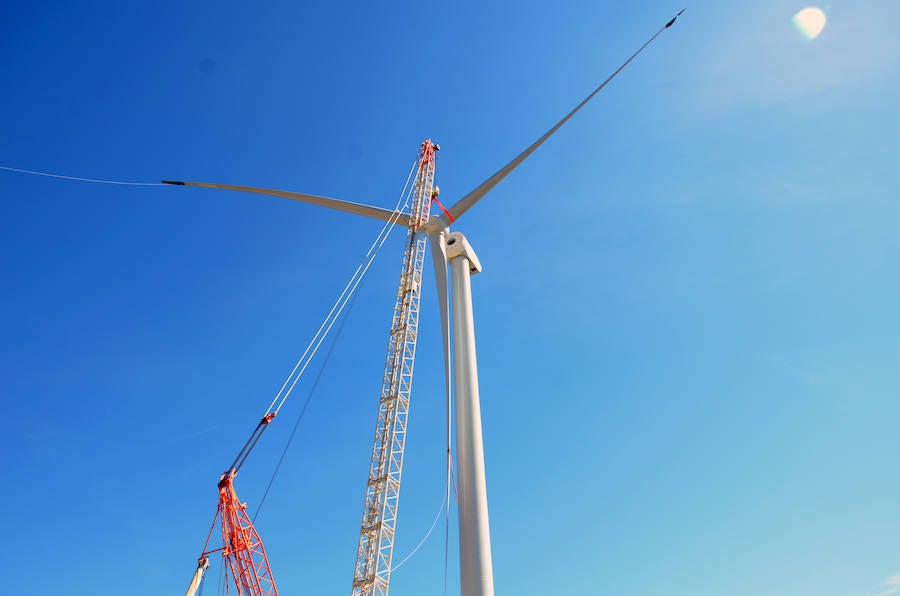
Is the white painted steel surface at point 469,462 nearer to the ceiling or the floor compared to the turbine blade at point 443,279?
nearer to the floor

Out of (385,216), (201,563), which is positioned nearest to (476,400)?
(385,216)

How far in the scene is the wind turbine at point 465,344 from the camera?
1931 cm

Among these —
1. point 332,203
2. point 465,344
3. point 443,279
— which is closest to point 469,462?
point 465,344

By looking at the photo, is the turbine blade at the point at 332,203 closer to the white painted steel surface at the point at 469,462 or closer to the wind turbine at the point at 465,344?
the wind turbine at the point at 465,344

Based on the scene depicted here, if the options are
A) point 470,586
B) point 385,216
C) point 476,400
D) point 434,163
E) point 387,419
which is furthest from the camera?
point 434,163

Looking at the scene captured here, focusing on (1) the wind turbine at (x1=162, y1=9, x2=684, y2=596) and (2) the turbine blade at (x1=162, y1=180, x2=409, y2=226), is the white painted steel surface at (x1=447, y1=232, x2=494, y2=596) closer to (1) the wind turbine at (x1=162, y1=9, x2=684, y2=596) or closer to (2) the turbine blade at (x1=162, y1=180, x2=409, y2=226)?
(1) the wind turbine at (x1=162, y1=9, x2=684, y2=596)

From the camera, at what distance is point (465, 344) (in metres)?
23.3

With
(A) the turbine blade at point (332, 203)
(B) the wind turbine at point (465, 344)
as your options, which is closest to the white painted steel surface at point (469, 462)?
(B) the wind turbine at point (465, 344)

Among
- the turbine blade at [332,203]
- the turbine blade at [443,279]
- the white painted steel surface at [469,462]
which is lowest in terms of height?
the white painted steel surface at [469,462]

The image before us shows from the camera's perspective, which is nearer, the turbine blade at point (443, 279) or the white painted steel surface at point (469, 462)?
the white painted steel surface at point (469, 462)

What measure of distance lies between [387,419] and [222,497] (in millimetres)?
13036

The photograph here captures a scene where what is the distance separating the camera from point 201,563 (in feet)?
153

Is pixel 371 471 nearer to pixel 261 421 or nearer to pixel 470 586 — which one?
pixel 261 421

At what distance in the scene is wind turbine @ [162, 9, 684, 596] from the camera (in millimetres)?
19312
